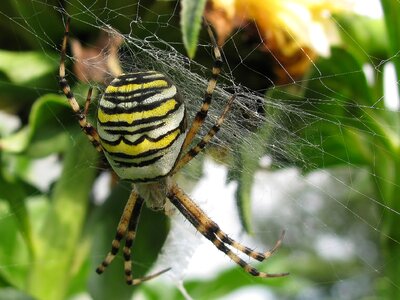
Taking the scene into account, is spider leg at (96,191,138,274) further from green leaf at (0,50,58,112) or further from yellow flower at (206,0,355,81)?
yellow flower at (206,0,355,81)

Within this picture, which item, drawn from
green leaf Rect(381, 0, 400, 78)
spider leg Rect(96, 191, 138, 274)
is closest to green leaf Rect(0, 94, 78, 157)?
spider leg Rect(96, 191, 138, 274)

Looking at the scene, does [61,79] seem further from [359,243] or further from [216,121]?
[359,243]

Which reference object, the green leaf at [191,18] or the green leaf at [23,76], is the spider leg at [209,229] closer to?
the green leaf at [23,76]

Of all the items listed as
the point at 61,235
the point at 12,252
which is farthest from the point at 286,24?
the point at 12,252

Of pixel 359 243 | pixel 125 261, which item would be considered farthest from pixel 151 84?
pixel 359 243

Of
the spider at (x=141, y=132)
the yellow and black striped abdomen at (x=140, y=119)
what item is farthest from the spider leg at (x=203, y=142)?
the yellow and black striped abdomen at (x=140, y=119)

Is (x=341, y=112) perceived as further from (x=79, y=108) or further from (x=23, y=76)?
(x=23, y=76)
